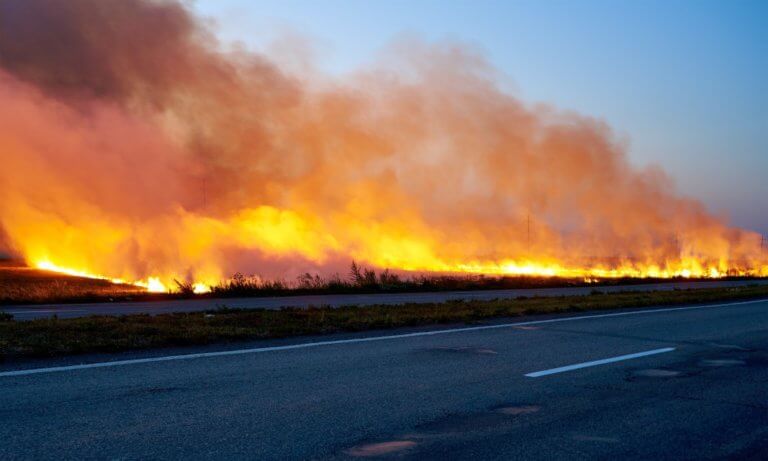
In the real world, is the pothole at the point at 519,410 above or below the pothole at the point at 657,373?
below

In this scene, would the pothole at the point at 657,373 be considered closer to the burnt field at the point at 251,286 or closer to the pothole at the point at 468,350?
the pothole at the point at 468,350

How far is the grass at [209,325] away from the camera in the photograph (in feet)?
29.0

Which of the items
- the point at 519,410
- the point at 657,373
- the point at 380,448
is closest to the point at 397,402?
the point at 519,410

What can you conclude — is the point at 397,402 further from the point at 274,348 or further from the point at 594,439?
the point at 274,348

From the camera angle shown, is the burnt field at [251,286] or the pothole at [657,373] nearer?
the pothole at [657,373]

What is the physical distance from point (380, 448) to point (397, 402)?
1.37 metres

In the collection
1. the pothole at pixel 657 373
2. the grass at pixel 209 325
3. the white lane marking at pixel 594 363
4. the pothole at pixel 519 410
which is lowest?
the pothole at pixel 519 410

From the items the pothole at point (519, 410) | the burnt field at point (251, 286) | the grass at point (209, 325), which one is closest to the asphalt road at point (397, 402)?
the pothole at point (519, 410)

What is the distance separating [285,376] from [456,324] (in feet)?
19.2

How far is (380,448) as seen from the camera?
15.3 ft

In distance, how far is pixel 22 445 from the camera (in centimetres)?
456

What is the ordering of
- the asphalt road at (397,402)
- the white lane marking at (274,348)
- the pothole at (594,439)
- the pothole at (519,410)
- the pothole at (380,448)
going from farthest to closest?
the white lane marking at (274,348)
the pothole at (519,410)
the pothole at (594,439)
the asphalt road at (397,402)
the pothole at (380,448)

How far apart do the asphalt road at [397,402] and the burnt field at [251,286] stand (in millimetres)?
12195

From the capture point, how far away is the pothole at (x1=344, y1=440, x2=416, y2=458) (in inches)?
179
